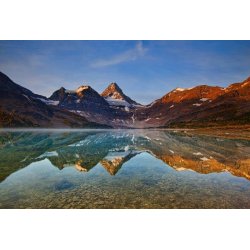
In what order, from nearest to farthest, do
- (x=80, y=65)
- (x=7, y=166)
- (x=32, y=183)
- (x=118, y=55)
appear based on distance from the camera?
(x=32, y=183) < (x=7, y=166) < (x=118, y=55) < (x=80, y=65)

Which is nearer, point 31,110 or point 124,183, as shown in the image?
point 124,183

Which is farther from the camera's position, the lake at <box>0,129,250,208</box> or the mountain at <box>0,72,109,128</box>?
the mountain at <box>0,72,109,128</box>

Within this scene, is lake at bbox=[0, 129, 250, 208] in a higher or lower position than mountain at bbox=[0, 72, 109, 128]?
lower

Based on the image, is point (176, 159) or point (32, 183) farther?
point (176, 159)

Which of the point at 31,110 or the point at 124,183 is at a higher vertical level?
the point at 31,110

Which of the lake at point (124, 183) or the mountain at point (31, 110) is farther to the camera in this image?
the mountain at point (31, 110)

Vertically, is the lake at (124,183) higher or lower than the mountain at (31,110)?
lower

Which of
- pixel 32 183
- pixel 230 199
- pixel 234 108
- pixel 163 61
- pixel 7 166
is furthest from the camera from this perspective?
pixel 234 108
